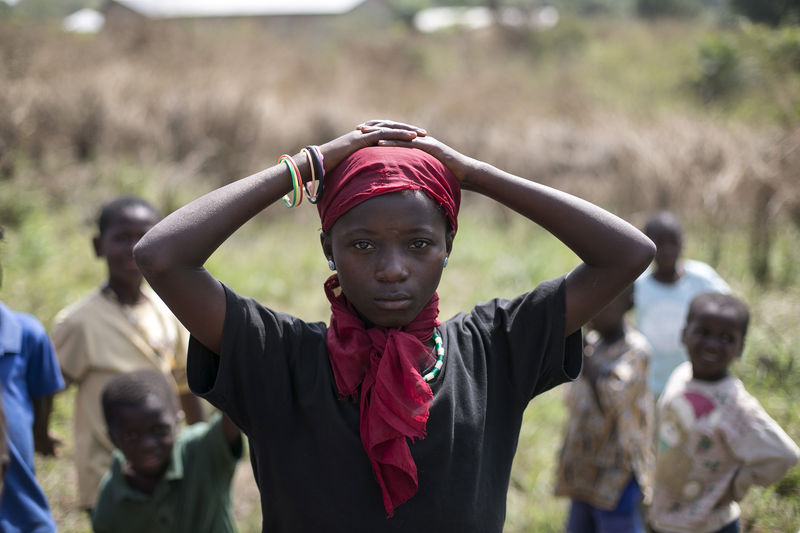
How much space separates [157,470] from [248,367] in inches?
50.6

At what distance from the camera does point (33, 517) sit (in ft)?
8.18

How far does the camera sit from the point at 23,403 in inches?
103

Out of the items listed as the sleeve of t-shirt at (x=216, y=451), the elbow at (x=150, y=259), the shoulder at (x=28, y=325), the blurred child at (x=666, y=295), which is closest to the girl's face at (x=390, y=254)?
the elbow at (x=150, y=259)

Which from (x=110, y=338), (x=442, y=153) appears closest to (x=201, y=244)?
(x=442, y=153)

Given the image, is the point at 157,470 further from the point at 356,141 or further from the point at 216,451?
the point at 356,141

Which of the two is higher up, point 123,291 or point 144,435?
point 123,291

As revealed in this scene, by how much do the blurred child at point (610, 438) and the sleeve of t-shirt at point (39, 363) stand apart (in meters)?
2.13

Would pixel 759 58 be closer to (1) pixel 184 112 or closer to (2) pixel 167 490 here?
(2) pixel 167 490

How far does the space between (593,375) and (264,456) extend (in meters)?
1.99

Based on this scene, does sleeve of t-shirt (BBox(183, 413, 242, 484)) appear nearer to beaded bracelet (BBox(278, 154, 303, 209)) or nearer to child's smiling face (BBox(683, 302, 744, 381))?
beaded bracelet (BBox(278, 154, 303, 209))

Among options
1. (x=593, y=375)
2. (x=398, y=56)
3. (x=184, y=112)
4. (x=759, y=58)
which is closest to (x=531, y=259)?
(x=759, y=58)

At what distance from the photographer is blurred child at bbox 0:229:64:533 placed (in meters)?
2.47

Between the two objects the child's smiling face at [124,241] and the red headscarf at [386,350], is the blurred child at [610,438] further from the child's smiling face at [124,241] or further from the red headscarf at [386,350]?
the child's smiling face at [124,241]

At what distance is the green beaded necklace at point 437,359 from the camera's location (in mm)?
1652
